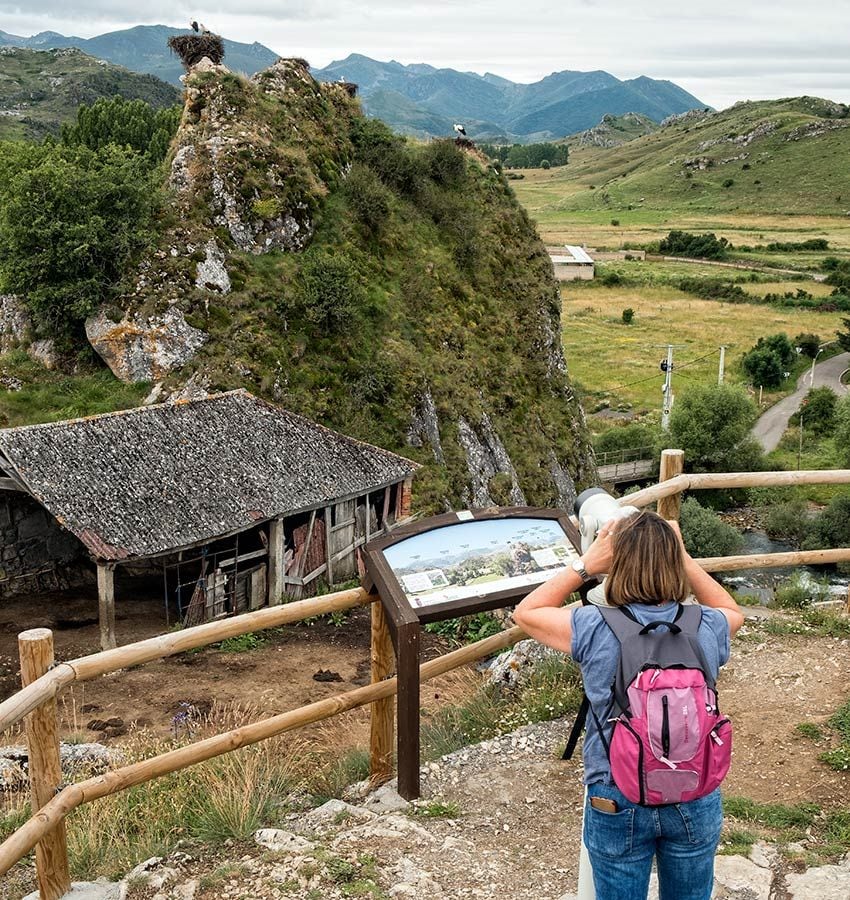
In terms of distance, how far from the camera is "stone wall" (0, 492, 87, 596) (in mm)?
A: 18234

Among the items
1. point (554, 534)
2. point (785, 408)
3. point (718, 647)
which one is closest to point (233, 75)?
point (554, 534)

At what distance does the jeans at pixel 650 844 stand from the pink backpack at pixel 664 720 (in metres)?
0.15

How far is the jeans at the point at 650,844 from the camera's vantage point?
361 centimetres

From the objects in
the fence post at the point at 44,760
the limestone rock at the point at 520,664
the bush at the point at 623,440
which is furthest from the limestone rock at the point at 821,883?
the bush at the point at 623,440

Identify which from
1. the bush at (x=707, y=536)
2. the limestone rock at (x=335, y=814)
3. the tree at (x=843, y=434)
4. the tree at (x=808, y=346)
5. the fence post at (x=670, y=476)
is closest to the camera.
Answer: the limestone rock at (x=335, y=814)

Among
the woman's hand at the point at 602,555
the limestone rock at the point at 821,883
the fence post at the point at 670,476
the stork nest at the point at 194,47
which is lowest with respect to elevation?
the limestone rock at the point at 821,883

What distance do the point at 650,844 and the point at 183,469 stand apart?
14959mm

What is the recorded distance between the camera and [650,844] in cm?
371

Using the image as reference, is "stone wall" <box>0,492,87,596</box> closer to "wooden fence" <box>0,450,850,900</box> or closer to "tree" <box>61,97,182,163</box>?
"wooden fence" <box>0,450,850,900</box>

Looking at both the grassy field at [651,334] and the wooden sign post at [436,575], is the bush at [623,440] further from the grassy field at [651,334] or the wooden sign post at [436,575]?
the wooden sign post at [436,575]

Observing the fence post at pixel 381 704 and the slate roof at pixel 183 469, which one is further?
the slate roof at pixel 183 469

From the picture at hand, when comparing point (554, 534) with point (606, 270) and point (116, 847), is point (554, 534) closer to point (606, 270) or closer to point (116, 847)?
point (116, 847)

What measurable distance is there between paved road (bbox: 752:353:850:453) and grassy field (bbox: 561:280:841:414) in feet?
4.32

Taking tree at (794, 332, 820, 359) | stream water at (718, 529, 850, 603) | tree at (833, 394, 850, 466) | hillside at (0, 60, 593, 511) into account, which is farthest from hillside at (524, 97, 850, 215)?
hillside at (0, 60, 593, 511)
